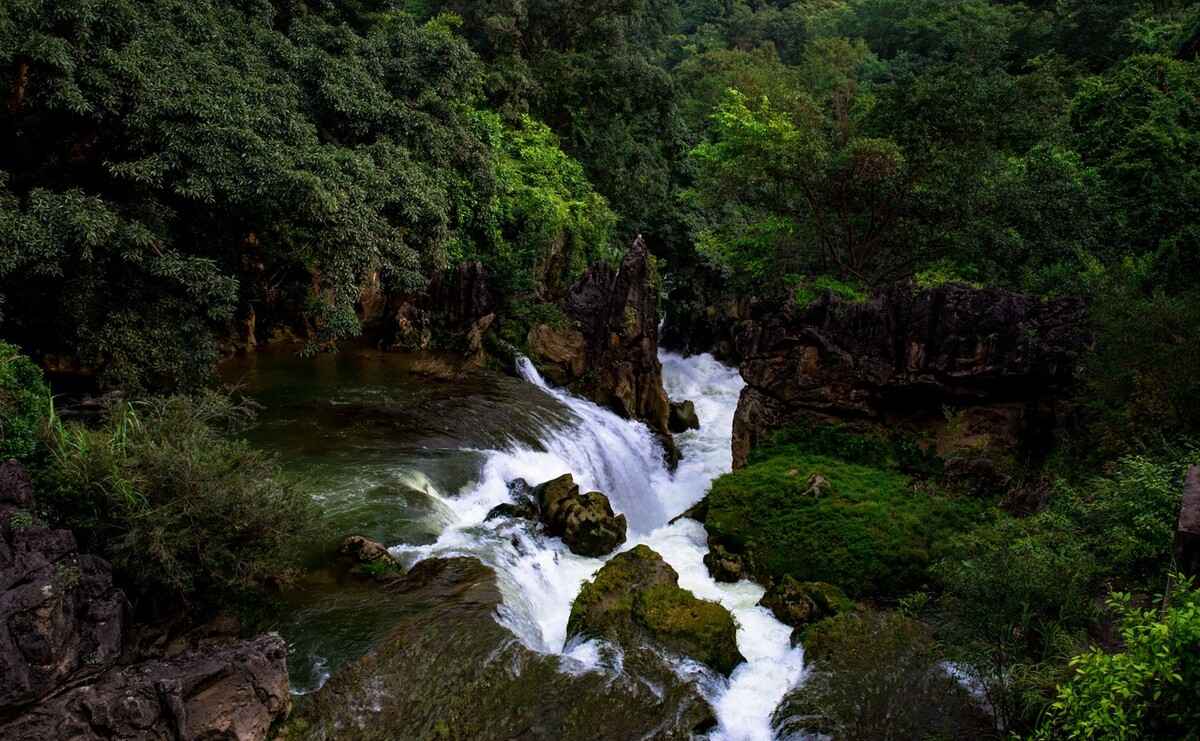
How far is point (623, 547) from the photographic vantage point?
13.2m

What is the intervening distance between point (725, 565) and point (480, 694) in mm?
5386

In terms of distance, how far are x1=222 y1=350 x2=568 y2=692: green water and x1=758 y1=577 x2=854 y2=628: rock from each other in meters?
5.24

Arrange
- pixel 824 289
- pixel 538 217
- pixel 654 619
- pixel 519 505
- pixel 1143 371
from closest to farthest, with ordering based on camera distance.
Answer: pixel 654 619 → pixel 1143 371 → pixel 519 505 → pixel 824 289 → pixel 538 217

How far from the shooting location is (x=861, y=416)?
1512 centimetres

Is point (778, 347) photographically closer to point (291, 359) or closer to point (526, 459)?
point (526, 459)

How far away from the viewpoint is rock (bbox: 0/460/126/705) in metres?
6.77

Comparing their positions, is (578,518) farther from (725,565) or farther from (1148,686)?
(1148,686)

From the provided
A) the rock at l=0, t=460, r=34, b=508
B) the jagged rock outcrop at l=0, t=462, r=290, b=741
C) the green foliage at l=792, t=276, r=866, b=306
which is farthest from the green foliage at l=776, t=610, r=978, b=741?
the rock at l=0, t=460, r=34, b=508

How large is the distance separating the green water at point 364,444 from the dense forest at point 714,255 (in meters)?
0.92

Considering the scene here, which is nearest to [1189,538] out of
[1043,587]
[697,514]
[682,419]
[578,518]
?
[1043,587]

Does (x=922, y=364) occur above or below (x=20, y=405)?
below

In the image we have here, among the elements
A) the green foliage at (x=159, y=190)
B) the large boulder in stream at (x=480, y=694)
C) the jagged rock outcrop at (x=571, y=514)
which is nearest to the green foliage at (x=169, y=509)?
the large boulder in stream at (x=480, y=694)

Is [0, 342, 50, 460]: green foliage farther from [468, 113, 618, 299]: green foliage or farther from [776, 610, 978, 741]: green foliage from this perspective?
[468, 113, 618, 299]: green foliage

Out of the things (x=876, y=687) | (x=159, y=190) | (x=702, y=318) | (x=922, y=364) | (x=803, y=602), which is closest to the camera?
(x=876, y=687)
